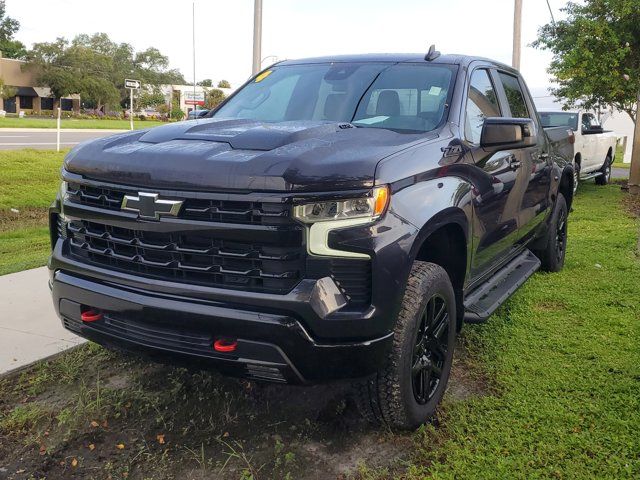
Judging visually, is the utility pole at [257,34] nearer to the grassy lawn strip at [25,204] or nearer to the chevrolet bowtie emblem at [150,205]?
the grassy lawn strip at [25,204]

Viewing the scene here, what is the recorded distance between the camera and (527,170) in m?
4.79

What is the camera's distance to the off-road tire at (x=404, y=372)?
2.92 meters

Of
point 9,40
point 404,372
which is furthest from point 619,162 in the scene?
point 9,40

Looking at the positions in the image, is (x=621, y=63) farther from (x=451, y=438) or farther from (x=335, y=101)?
(x=451, y=438)

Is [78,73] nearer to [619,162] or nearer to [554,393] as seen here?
[619,162]

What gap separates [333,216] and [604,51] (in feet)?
36.7

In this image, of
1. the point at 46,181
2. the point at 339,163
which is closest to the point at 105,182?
the point at 339,163

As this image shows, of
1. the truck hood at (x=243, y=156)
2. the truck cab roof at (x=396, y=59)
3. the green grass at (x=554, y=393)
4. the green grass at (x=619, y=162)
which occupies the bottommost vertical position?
the green grass at (x=619, y=162)

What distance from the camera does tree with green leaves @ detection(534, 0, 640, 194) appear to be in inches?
460

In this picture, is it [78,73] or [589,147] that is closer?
[589,147]

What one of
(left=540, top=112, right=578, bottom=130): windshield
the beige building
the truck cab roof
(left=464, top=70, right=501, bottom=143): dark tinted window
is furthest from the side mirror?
the beige building

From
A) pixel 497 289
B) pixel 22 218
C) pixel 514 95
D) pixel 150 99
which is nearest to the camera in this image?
pixel 497 289

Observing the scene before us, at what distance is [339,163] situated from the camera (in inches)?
107

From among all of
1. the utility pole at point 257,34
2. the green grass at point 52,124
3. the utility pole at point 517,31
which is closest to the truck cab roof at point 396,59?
the utility pole at point 257,34
